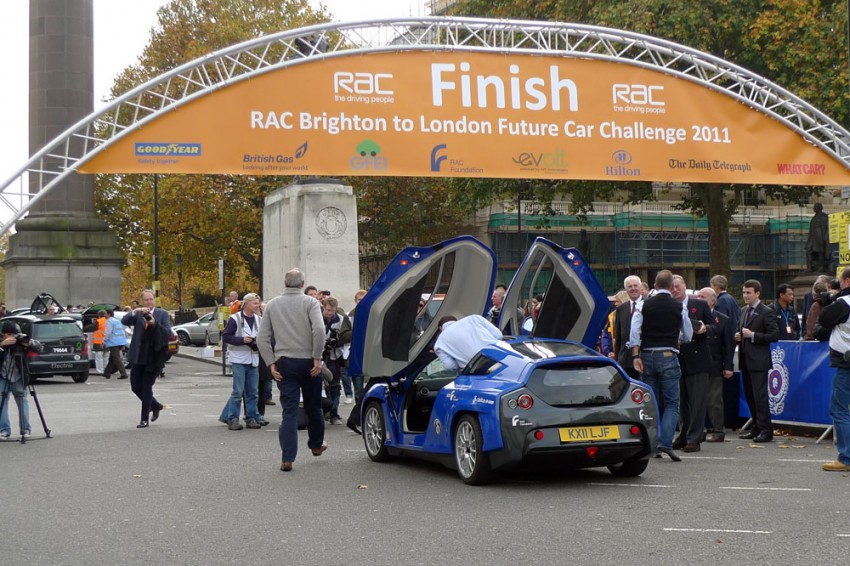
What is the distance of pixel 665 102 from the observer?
22.0 meters

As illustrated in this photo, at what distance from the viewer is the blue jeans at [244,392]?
52.2 feet

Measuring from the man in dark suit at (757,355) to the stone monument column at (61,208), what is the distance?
90.5ft

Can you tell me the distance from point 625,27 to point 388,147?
41.8 ft

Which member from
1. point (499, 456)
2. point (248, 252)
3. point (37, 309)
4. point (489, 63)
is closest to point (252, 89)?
point (489, 63)

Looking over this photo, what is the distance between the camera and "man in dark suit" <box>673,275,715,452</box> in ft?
42.3

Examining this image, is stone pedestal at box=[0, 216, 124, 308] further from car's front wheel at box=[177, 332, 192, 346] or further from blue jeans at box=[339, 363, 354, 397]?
blue jeans at box=[339, 363, 354, 397]

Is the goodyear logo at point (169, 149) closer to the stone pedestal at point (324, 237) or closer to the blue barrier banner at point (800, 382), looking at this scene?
the stone pedestal at point (324, 237)

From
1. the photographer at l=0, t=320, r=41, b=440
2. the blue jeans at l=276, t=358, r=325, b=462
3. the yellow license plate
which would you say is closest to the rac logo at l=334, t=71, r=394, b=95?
the photographer at l=0, t=320, r=41, b=440

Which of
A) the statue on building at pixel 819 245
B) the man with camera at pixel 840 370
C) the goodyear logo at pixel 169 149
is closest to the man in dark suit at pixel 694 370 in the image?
the man with camera at pixel 840 370

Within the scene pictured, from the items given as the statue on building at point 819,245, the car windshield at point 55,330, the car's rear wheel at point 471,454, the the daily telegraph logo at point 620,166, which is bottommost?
the car's rear wheel at point 471,454

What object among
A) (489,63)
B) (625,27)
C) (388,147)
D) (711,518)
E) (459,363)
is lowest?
(711,518)

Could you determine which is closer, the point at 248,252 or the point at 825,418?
the point at 825,418

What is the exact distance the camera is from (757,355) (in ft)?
46.2

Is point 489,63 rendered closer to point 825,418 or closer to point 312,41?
point 312,41
